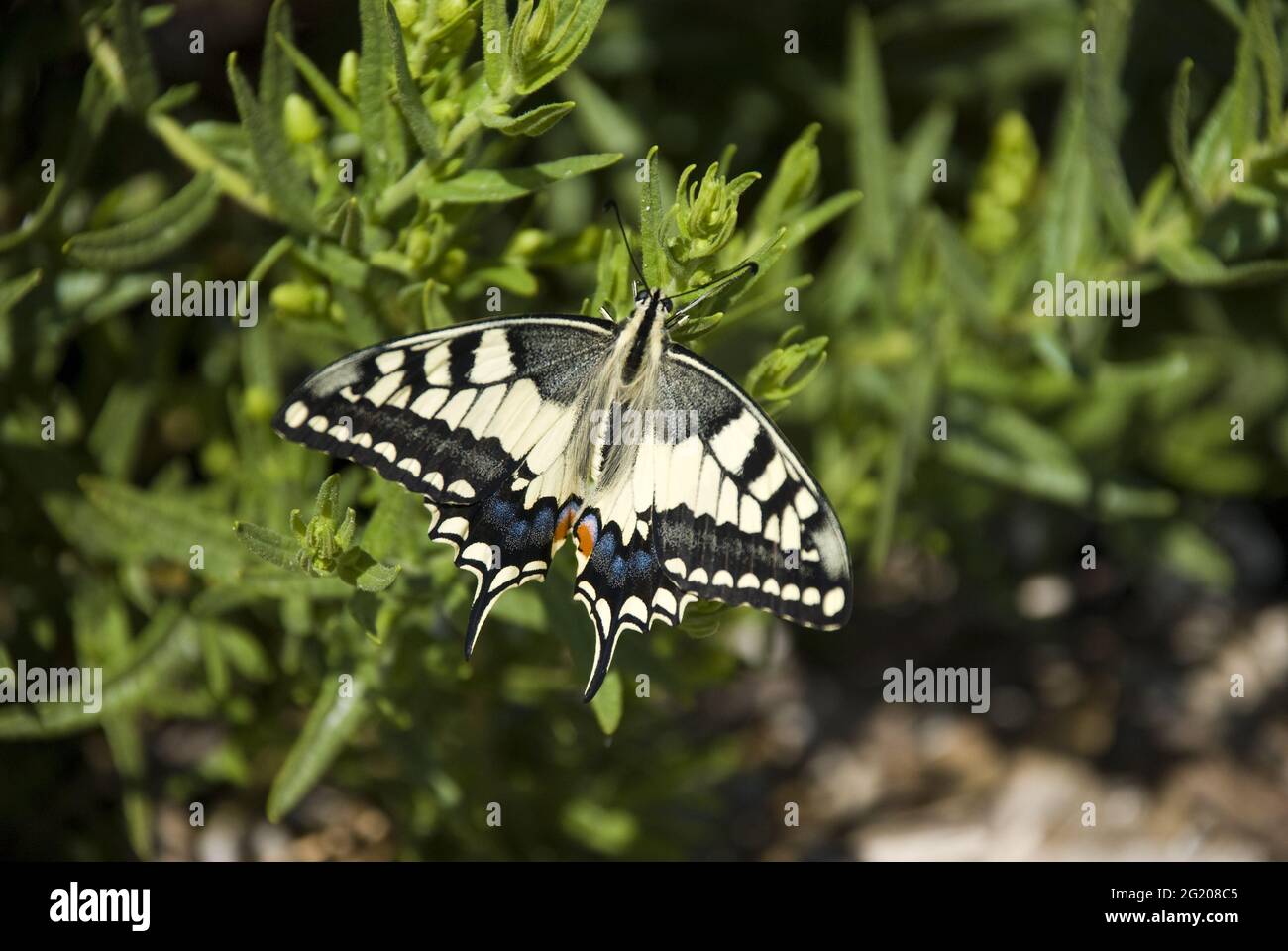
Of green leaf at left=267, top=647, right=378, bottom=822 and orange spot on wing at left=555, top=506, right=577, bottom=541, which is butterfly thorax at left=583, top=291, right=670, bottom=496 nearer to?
orange spot on wing at left=555, top=506, right=577, bottom=541

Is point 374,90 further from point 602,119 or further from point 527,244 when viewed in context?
point 602,119

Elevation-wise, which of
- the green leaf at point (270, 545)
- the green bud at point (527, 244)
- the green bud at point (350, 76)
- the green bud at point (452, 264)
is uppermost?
the green bud at point (350, 76)

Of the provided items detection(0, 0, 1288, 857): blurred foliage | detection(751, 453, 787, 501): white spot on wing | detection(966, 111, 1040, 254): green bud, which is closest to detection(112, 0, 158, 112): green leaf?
detection(0, 0, 1288, 857): blurred foliage

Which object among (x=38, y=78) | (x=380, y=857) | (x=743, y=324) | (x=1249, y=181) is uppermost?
(x=38, y=78)

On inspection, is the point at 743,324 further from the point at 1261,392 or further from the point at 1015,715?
the point at 1015,715

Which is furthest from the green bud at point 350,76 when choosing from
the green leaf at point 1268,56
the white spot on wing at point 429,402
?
the green leaf at point 1268,56

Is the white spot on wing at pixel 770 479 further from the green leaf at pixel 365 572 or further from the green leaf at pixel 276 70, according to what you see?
the green leaf at pixel 276 70

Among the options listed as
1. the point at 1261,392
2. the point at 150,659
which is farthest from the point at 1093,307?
the point at 150,659
